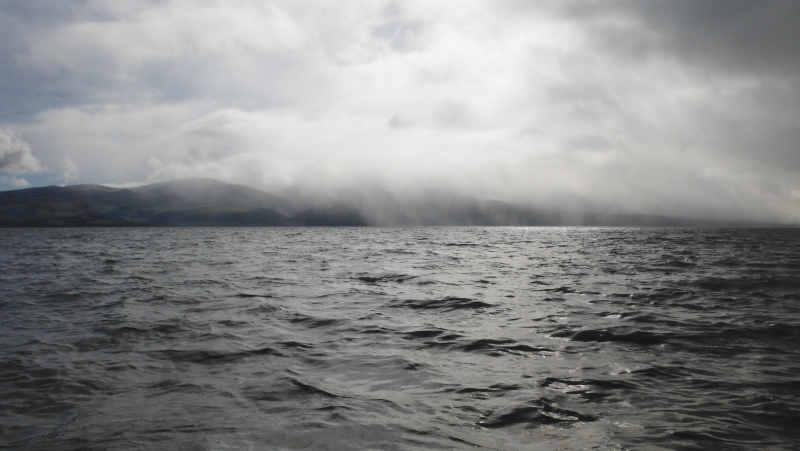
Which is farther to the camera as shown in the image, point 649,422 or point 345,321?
point 345,321

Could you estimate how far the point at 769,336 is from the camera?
422 inches

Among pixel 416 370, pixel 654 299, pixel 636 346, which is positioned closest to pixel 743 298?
pixel 654 299

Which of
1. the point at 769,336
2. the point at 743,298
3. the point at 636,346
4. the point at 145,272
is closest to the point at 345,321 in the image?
the point at 636,346

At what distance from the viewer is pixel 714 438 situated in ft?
17.5

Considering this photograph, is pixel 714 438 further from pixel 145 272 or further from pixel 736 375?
pixel 145 272

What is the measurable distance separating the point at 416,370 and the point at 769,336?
9.61 m

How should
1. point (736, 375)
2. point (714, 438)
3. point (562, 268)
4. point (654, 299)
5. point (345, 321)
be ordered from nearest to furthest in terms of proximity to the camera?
point (714, 438)
point (736, 375)
point (345, 321)
point (654, 299)
point (562, 268)

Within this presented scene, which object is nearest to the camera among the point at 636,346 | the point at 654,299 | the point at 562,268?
the point at 636,346

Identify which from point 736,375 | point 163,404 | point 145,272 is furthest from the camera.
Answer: point 145,272

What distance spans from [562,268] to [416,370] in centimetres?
2317

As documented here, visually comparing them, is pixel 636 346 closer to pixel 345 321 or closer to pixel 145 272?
pixel 345 321

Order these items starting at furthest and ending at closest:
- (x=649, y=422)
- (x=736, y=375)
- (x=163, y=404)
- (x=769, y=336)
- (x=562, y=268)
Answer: (x=562, y=268) → (x=769, y=336) → (x=736, y=375) → (x=163, y=404) → (x=649, y=422)

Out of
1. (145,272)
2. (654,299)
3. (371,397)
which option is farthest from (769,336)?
(145,272)

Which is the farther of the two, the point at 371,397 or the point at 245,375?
the point at 245,375
